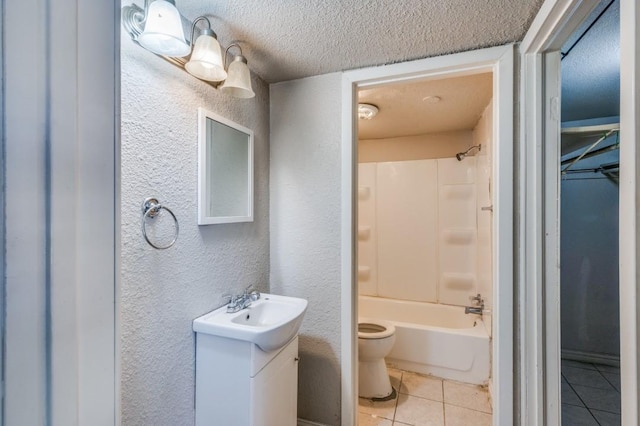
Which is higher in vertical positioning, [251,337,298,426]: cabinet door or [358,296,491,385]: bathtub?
[251,337,298,426]: cabinet door

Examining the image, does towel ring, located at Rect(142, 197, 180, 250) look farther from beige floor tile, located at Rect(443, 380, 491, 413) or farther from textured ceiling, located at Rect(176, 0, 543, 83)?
beige floor tile, located at Rect(443, 380, 491, 413)

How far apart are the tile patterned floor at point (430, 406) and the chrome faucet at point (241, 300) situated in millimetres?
1146

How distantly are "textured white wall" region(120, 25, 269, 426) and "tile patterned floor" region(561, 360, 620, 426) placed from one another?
7.51ft

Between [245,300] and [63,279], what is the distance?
1235 millimetres

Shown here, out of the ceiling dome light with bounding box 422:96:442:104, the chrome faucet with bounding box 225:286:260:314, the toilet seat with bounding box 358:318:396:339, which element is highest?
the ceiling dome light with bounding box 422:96:442:104

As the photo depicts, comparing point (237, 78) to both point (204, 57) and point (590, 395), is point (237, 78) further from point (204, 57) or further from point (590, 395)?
point (590, 395)

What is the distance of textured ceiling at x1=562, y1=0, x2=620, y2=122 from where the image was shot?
1283 millimetres

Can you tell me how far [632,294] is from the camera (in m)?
0.67

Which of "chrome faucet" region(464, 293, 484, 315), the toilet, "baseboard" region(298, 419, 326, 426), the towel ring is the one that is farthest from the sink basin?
"chrome faucet" region(464, 293, 484, 315)

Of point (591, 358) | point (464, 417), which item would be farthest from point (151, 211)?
point (591, 358)

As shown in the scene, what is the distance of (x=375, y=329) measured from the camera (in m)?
2.41

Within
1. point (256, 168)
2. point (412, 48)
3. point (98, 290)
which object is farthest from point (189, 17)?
point (98, 290)

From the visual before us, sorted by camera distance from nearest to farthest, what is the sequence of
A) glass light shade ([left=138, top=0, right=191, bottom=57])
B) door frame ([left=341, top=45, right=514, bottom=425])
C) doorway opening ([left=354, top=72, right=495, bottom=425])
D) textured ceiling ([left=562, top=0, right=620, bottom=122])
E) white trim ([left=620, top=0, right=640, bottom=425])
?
white trim ([left=620, top=0, right=640, bottom=425]) → glass light shade ([left=138, top=0, right=191, bottom=57]) → textured ceiling ([left=562, top=0, right=620, bottom=122]) → door frame ([left=341, top=45, right=514, bottom=425]) → doorway opening ([left=354, top=72, right=495, bottom=425])

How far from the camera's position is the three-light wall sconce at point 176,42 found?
969mm
